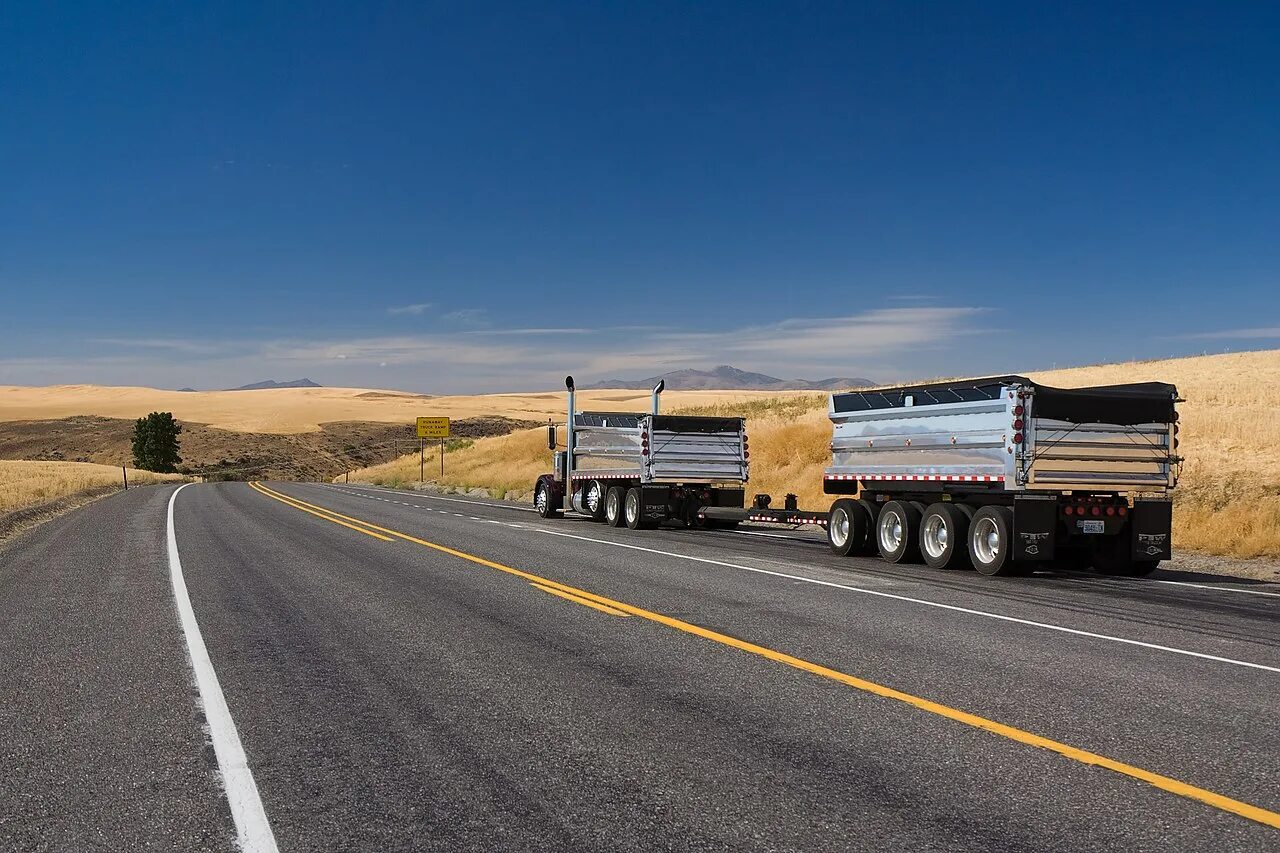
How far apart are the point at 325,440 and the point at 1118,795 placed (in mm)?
117525

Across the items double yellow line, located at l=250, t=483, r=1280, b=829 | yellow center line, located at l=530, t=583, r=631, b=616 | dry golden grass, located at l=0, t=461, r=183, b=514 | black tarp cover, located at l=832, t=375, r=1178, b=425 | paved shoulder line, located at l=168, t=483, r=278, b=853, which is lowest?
dry golden grass, located at l=0, t=461, r=183, b=514

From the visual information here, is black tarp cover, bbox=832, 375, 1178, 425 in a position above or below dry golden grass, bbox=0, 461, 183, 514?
above

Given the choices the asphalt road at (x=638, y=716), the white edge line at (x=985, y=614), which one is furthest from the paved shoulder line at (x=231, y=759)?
the white edge line at (x=985, y=614)

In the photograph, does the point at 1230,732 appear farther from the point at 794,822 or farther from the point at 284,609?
the point at 284,609

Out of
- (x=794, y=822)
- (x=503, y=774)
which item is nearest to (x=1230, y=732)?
(x=794, y=822)

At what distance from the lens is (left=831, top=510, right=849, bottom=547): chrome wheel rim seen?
56.4ft

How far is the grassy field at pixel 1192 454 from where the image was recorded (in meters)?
19.0

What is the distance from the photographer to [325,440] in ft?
382

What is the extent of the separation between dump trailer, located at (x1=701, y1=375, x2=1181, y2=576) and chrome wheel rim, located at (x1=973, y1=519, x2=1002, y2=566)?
0.06 ft

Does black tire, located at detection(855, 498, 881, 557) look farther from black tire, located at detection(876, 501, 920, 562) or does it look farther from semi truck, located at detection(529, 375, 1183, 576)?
semi truck, located at detection(529, 375, 1183, 576)

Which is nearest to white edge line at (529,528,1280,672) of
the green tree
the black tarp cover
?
the black tarp cover

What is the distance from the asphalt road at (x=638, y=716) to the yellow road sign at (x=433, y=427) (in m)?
51.6

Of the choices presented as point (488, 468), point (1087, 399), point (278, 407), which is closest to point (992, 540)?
point (1087, 399)

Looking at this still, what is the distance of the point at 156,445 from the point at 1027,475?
92.6m
